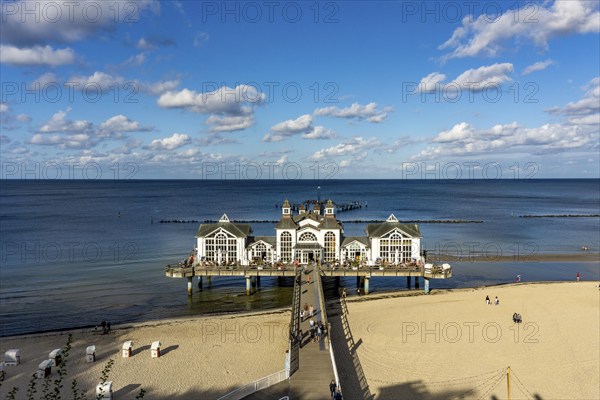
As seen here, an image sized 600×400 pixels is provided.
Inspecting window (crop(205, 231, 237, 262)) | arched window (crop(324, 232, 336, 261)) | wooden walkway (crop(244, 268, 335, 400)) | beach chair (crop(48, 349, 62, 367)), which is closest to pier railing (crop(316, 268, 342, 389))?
wooden walkway (crop(244, 268, 335, 400))

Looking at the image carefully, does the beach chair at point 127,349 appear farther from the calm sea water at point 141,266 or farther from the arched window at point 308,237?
the arched window at point 308,237

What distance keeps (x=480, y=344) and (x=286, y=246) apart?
20309 millimetres

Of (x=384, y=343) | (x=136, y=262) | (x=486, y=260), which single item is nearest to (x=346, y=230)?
(x=486, y=260)

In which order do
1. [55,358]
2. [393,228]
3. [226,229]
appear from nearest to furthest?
[55,358], [393,228], [226,229]

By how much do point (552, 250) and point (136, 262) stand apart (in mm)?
55353

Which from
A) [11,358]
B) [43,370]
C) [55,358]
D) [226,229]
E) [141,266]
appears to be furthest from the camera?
[141,266]

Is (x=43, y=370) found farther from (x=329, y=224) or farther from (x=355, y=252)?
(x=355, y=252)

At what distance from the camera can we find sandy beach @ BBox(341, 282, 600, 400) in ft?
74.0

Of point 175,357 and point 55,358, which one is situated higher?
point 55,358

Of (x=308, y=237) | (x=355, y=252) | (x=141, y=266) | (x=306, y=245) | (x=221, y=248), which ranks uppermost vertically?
(x=308, y=237)

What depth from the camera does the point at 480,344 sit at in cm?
2809

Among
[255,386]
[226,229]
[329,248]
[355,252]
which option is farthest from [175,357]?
[355,252]

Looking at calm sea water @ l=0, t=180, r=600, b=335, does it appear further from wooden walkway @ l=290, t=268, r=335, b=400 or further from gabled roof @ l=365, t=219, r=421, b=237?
wooden walkway @ l=290, t=268, r=335, b=400

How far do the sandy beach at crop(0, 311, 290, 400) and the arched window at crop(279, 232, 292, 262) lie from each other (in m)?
10.1
